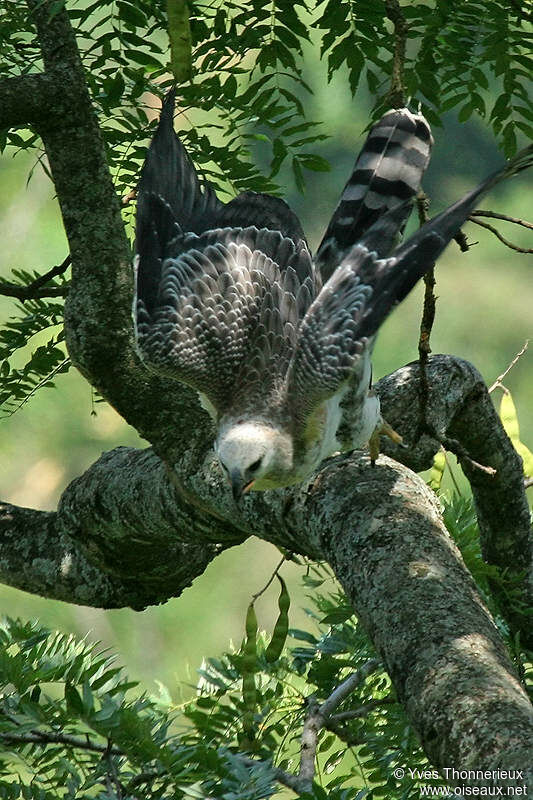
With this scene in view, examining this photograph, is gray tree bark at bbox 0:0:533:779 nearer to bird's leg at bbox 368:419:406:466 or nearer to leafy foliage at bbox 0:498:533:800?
bird's leg at bbox 368:419:406:466

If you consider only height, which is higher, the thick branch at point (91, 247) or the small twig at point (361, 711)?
the thick branch at point (91, 247)

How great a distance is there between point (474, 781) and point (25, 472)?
585cm

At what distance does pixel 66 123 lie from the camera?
2.32 m

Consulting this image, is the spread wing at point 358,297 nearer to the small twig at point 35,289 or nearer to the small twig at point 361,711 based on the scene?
the small twig at point 361,711

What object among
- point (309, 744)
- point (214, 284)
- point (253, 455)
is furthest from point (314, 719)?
point (214, 284)

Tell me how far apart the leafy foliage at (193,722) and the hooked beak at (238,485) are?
0.30 metres

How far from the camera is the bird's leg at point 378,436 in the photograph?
2088 mm

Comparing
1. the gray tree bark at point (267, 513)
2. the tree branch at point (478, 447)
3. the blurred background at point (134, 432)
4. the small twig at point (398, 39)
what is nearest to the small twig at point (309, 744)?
the gray tree bark at point (267, 513)

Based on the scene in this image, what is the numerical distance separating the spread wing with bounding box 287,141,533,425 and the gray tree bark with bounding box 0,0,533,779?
20 centimetres

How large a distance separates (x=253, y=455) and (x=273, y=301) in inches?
16.2

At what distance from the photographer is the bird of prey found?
213cm

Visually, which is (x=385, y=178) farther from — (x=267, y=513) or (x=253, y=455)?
(x=267, y=513)

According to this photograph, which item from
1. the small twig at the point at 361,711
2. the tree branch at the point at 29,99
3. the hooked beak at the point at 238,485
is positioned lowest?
the small twig at the point at 361,711

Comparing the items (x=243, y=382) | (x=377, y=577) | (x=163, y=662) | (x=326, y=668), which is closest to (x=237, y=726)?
(x=326, y=668)
